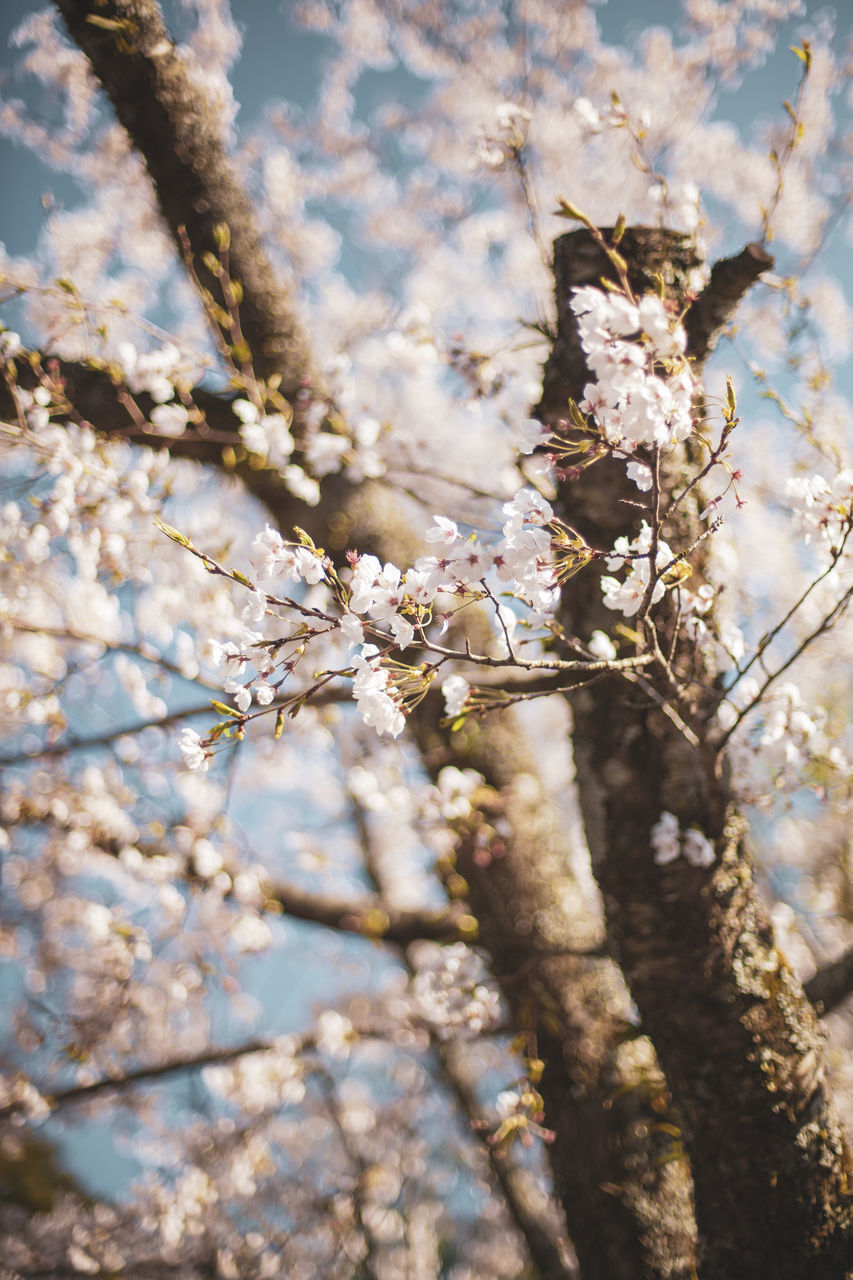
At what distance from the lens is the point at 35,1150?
18.9ft

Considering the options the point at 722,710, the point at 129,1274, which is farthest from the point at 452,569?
the point at 129,1274

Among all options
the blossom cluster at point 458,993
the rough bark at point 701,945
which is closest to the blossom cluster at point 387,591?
the rough bark at point 701,945

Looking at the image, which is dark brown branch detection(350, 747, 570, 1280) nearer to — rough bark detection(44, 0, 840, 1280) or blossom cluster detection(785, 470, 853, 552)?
rough bark detection(44, 0, 840, 1280)

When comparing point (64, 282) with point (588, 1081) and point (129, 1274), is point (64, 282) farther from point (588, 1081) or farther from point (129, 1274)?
point (129, 1274)

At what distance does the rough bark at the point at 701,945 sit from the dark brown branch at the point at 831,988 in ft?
1.56

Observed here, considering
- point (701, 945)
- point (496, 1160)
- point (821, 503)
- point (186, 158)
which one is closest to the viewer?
point (821, 503)

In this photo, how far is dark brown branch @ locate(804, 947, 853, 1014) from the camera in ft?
5.98

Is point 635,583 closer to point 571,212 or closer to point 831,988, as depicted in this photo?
A: point 571,212

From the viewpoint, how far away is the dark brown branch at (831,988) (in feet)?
5.98

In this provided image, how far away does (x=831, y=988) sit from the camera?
183 centimetres

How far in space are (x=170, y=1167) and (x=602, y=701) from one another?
5150mm

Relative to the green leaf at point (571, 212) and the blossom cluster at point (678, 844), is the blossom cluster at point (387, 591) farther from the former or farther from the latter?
the blossom cluster at point (678, 844)

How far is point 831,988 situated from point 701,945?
0.83 metres

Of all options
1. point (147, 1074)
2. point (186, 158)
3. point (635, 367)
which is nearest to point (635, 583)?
point (635, 367)
